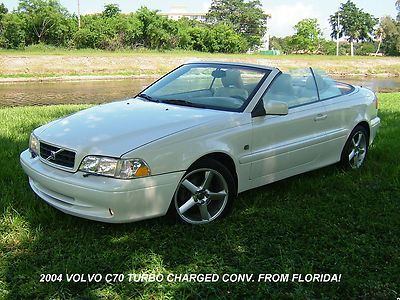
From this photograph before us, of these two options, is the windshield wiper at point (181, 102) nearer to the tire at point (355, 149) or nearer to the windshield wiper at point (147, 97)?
the windshield wiper at point (147, 97)

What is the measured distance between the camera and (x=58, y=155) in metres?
3.71

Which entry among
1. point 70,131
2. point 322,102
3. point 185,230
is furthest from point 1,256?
point 322,102

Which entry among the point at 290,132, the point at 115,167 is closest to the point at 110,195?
the point at 115,167

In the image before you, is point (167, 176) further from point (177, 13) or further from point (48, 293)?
point (177, 13)

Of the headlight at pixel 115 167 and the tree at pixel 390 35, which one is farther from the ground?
the tree at pixel 390 35

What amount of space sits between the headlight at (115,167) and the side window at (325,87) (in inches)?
100

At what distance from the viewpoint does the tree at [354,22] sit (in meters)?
107

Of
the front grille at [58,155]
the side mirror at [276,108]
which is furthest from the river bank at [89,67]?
the front grille at [58,155]

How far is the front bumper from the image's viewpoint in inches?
134

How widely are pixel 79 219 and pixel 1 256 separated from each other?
768 millimetres

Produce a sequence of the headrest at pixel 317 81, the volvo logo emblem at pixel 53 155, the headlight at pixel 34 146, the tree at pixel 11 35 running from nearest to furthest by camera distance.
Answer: the volvo logo emblem at pixel 53 155
the headlight at pixel 34 146
the headrest at pixel 317 81
the tree at pixel 11 35

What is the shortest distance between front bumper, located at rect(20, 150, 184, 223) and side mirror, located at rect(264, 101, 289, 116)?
3.71 feet

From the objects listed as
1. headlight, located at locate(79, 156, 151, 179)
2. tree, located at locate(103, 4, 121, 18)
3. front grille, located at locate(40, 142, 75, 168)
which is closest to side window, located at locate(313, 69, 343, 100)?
headlight, located at locate(79, 156, 151, 179)

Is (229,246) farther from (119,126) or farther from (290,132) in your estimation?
(290,132)
